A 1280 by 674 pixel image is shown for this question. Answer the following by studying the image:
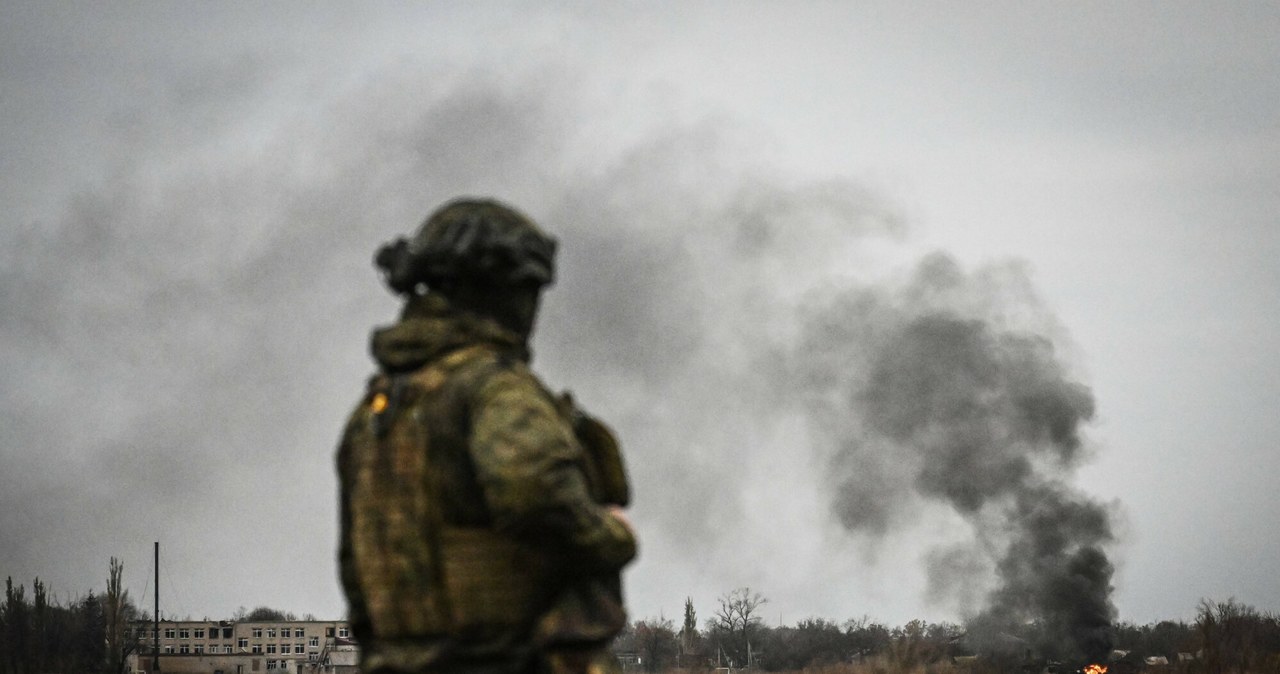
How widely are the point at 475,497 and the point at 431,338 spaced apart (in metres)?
0.69

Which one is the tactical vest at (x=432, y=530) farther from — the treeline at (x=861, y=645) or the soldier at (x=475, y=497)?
the treeline at (x=861, y=645)

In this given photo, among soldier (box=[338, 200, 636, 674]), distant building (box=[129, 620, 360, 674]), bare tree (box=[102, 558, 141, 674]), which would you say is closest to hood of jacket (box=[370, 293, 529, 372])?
soldier (box=[338, 200, 636, 674])

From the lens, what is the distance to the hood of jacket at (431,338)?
584 cm

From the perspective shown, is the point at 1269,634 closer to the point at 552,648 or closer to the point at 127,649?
the point at 127,649

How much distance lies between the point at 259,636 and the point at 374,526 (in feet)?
341

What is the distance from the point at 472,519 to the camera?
552 centimetres

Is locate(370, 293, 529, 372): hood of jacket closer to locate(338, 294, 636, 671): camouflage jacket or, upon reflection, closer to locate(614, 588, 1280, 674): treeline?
locate(338, 294, 636, 671): camouflage jacket

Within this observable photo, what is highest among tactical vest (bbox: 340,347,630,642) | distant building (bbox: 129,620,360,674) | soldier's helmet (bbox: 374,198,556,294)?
distant building (bbox: 129,620,360,674)

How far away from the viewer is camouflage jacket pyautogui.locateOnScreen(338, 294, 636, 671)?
5363 mm

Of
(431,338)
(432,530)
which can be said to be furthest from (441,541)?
(431,338)

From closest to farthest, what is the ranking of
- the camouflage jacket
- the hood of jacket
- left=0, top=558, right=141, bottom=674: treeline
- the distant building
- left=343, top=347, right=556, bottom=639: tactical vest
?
the camouflage jacket < left=343, top=347, right=556, bottom=639: tactical vest < the hood of jacket < left=0, top=558, right=141, bottom=674: treeline < the distant building

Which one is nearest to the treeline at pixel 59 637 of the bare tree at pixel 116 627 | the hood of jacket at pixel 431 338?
the bare tree at pixel 116 627

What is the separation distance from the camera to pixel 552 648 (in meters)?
5.51

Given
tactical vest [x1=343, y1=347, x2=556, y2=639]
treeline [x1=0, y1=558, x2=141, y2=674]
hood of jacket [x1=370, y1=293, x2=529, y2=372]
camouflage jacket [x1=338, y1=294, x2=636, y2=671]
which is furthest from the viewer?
treeline [x1=0, y1=558, x2=141, y2=674]
